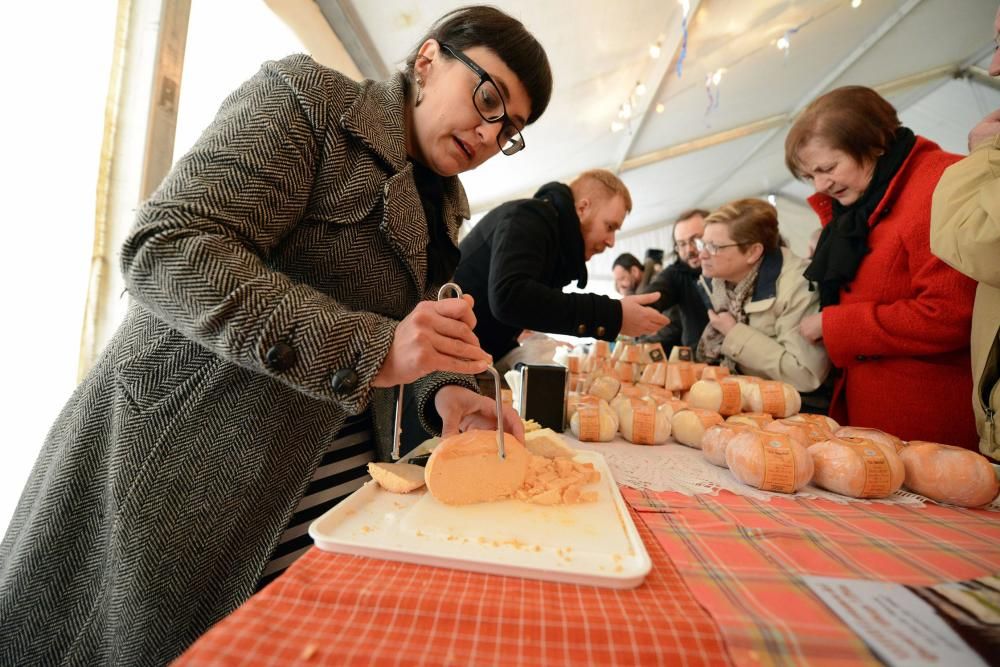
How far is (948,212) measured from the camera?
1068 millimetres

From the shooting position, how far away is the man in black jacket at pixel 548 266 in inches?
65.7

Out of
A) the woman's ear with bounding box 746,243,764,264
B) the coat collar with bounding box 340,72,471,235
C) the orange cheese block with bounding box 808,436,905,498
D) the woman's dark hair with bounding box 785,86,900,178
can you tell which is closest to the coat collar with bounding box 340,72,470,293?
the coat collar with bounding box 340,72,471,235

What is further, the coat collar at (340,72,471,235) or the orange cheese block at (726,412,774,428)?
the orange cheese block at (726,412,774,428)

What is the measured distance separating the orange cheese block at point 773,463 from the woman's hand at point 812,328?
3.02 feet

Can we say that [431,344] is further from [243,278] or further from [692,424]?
[692,424]

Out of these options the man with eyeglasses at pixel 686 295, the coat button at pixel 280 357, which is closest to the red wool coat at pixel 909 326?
the man with eyeglasses at pixel 686 295

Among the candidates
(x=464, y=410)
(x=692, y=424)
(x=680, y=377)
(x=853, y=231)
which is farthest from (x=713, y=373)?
(x=464, y=410)

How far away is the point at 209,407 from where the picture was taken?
0.78m

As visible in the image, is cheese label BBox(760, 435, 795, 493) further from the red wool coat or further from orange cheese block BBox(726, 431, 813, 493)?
the red wool coat

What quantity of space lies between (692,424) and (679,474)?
30 cm

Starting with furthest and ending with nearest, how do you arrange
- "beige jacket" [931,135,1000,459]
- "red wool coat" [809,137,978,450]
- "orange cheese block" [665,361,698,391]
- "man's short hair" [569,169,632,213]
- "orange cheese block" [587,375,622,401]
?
"man's short hair" [569,169,632,213]
"orange cheese block" [665,361,698,391]
"orange cheese block" [587,375,622,401]
"red wool coat" [809,137,978,450]
"beige jacket" [931,135,1000,459]

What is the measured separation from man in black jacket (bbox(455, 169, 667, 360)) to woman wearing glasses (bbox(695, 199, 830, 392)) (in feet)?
1.58

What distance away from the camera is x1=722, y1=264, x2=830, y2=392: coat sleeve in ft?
5.78

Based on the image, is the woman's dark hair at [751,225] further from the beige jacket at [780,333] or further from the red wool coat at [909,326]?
the red wool coat at [909,326]
